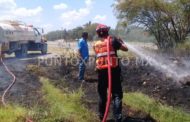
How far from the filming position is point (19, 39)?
28.6 m

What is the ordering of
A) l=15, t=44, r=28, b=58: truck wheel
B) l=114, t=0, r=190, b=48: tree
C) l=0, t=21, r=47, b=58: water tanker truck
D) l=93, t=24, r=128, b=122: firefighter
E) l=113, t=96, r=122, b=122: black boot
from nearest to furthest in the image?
l=113, t=96, r=122, b=122: black boot → l=93, t=24, r=128, b=122: firefighter → l=0, t=21, r=47, b=58: water tanker truck → l=15, t=44, r=28, b=58: truck wheel → l=114, t=0, r=190, b=48: tree

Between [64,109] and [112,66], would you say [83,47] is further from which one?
[112,66]

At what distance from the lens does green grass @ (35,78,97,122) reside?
843 centimetres

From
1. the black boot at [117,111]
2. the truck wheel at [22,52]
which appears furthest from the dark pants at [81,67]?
the truck wheel at [22,52]

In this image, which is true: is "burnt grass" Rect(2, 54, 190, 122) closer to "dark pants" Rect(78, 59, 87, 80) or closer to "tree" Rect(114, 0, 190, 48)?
"dark pants" Rect(78, 59, 87, 80)

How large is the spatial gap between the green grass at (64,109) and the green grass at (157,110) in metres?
1.24

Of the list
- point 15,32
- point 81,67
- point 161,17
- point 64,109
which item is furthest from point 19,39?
point 64,109

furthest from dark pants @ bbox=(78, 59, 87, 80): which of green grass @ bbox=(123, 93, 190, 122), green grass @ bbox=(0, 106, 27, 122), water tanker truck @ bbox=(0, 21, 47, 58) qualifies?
water tanker truck @ bbox=(0, 21, 47, 58)

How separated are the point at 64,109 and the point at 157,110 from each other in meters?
2.05

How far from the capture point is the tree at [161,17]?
107 ft

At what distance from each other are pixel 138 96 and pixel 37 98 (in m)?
2.70

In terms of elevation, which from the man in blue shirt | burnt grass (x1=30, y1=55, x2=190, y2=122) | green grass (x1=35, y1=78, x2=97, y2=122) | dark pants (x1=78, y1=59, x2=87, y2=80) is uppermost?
the man in blue shirt

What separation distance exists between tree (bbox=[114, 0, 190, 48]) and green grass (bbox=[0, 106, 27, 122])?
2506 centimetres

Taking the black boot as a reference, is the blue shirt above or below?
above
